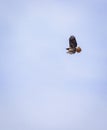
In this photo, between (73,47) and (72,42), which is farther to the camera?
(73,47)

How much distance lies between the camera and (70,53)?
1984 inches

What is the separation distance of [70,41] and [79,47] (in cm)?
159

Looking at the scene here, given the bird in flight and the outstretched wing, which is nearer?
the outstretched wing

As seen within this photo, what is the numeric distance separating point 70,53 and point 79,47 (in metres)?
1.25

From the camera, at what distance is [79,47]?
50.4 m

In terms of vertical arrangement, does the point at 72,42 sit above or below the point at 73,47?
above

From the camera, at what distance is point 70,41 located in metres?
49.4

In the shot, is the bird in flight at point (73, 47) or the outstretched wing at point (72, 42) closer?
the outstretched wing at point (72, 42)

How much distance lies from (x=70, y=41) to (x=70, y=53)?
1.67m
